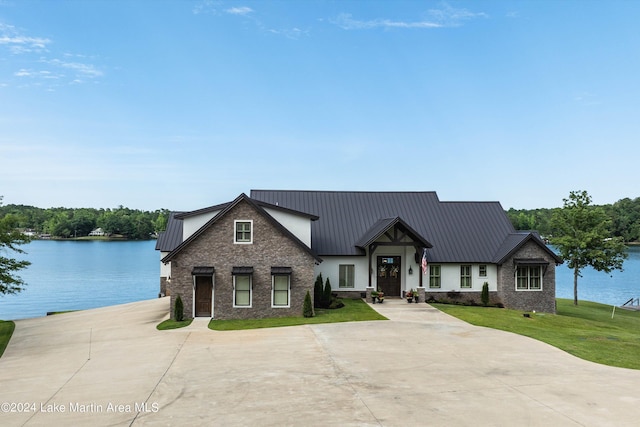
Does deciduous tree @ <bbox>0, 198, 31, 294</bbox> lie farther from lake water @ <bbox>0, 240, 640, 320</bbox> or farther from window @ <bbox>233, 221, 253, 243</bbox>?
lake water @ <bbox>0, 240, 640, 320</bbox>

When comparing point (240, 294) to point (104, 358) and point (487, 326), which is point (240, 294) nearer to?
point (104, 358)

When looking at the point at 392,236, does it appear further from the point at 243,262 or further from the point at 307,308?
the point at 243,262

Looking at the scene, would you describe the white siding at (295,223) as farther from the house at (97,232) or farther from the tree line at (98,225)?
the house at (97,232)

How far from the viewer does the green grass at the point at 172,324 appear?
77.4 ft

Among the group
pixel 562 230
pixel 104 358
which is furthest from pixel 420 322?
pixel 562 230

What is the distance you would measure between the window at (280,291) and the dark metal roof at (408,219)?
5369mm

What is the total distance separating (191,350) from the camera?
60.2 ft

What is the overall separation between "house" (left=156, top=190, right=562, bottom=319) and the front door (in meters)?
0.07

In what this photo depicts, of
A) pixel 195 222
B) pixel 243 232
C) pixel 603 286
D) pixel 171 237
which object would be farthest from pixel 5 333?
pixel 603 286

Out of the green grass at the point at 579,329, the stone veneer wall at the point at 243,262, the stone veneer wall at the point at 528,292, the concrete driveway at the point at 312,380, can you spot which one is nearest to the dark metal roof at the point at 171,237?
the stone veneer wall at the point at 243,262

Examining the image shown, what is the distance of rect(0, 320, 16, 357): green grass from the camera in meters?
22.1

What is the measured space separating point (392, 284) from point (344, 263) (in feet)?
12.5

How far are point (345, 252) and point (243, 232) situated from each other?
26.6 feet

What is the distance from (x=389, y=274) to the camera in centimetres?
3173
